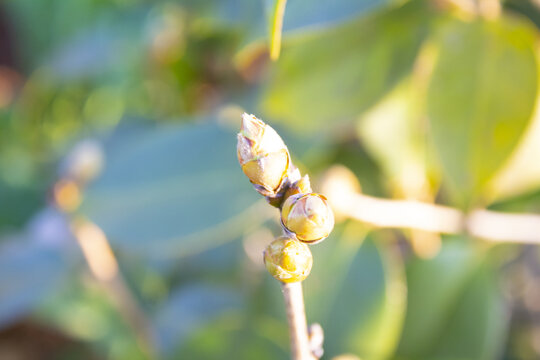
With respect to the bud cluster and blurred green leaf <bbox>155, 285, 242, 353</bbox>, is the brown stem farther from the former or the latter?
blurred green leaf <bbox>155, 285, 242, 353</bbox>

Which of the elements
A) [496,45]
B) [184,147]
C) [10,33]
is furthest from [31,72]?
[496,45]

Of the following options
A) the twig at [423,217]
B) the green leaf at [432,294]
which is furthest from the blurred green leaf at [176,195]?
the green leaf at [432,294]

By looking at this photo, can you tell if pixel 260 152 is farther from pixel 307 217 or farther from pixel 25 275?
pixel 25 275

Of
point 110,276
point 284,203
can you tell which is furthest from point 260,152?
point 110,276

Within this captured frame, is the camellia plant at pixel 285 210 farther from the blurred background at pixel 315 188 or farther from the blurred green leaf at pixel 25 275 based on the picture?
the blurred green leaf at pixel 25 275

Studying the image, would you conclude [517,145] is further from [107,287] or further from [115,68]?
[115,68]
